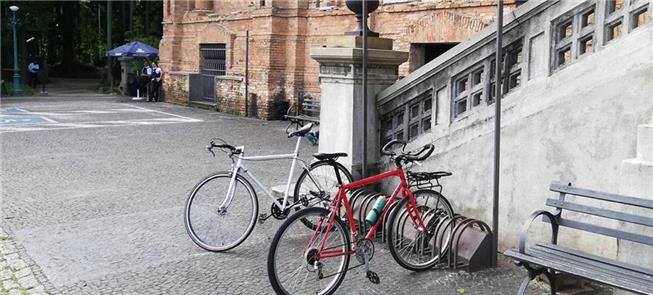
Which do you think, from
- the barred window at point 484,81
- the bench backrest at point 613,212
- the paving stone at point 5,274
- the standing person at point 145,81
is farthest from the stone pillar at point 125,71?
the bench backrest at point 613,212

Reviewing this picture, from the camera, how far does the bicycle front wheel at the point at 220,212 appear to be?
568cm

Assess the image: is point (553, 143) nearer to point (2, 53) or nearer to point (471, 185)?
point (471, 185)

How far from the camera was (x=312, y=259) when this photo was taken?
4.66 metres

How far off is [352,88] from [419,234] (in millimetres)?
1791

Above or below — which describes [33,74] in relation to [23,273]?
above

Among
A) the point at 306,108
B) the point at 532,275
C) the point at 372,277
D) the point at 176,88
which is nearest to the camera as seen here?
the point at 532,275

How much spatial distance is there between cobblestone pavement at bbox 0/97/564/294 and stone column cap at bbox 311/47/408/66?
1.81m

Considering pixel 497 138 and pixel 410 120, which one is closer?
pixel 497 138

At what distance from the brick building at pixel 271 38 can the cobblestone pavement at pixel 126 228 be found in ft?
12.5

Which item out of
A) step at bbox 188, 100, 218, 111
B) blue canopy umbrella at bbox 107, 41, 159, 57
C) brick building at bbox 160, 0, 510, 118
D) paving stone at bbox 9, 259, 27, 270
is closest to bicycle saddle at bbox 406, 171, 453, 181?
paving stone at bbox 9, 259, 27, 270

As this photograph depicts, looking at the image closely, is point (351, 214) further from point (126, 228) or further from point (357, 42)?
point (126, 228)

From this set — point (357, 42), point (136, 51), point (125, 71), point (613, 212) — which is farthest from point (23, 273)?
point (125, 71)

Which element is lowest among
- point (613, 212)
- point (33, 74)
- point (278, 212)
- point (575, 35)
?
point (278, 212)

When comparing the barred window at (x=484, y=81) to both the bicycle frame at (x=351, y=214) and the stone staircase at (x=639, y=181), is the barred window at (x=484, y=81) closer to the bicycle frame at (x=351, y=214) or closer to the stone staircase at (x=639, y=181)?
the bicycle frame at (x=351, y=214)
